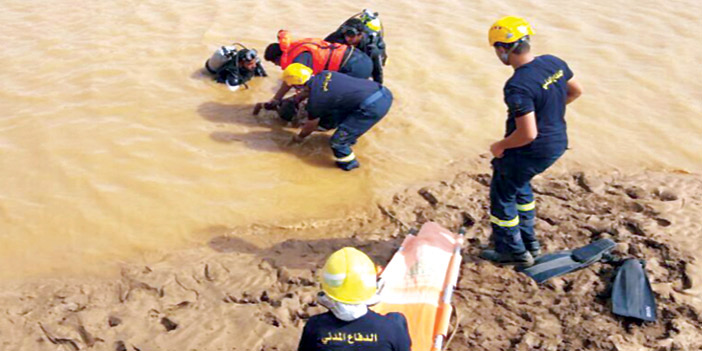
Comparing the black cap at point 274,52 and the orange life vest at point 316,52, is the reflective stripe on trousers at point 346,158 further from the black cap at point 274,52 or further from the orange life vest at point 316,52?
the black cap at point 274,52

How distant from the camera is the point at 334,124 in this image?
21.0 ft

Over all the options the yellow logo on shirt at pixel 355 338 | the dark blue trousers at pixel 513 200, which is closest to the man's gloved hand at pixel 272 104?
the dark blue trousers at pixel 513 200

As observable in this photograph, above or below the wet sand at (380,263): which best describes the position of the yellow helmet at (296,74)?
above

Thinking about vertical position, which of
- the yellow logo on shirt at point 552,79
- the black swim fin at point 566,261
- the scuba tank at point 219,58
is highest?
the yellow logo on shirt at point 552,79

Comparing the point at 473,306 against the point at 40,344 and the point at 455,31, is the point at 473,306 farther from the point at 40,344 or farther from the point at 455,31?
the point at 455,31

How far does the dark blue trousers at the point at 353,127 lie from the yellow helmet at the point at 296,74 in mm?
538

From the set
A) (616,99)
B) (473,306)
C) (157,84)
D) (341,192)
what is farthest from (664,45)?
(157,84)

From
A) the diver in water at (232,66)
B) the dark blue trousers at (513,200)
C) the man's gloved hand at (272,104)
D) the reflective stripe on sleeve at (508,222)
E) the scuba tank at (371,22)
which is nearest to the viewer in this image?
the dark blue trousers at (513,200)

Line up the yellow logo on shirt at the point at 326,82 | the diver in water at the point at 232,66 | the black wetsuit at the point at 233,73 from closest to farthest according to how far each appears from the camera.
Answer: the yellow logo on shirt at the point at 326,82
the diver in water at the point at 232,66
the black wetsuit at the point at 233,73

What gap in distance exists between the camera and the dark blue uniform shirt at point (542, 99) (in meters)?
3.84

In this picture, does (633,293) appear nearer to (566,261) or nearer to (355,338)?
(566,261)

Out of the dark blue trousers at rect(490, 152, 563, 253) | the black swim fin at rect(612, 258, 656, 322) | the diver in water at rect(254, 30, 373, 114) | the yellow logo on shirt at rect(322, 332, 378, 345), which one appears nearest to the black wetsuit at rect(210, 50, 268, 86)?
the diver in water at rect(254, 30, 373, 114)

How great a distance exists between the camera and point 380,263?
4723 millimetres

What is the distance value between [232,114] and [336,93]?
155cm
